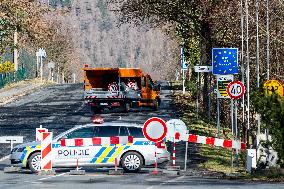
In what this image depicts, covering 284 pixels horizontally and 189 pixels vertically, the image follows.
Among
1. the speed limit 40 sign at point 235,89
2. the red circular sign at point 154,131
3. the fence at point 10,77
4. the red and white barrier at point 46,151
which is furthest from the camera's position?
the fence at point 10,77

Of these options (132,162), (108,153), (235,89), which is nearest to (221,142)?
(235,89)

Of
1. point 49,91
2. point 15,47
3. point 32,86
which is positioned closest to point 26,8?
point 15,47

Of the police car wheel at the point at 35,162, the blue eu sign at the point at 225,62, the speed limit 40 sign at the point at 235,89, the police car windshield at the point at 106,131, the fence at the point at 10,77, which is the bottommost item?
the police car wheel at the point at 35,162

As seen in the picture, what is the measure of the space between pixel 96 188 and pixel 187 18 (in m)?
30.1

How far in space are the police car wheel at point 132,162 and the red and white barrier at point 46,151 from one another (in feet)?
7.11

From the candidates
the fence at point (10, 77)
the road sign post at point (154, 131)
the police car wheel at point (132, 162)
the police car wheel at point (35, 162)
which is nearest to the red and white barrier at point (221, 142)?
the road sign post at point (154, 131)

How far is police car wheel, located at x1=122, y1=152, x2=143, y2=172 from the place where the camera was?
26.4m

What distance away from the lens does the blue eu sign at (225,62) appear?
29.1 meters

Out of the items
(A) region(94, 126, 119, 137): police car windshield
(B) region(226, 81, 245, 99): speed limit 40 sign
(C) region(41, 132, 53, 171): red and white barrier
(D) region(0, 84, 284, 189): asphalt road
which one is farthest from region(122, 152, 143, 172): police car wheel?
(B) region(226, 81, 245, 99): speed limit 40 sign

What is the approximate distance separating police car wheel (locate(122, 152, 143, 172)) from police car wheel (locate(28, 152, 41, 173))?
250 centimetres

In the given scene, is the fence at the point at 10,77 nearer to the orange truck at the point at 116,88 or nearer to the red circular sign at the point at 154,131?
the orange truck at the point at 116,88

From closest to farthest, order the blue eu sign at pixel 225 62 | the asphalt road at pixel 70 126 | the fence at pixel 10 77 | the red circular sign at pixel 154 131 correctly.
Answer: the asphalt road at pixel 70 126
the red circular sign at pixel 154 131
the blue eu sign at pixel 225 62
the fence at pixel 10 77

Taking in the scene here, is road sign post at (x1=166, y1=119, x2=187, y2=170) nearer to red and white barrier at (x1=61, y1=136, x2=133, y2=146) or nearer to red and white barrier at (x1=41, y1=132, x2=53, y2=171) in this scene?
red and white barrier at (x1=61, y1=136, x2=133, y2=146)

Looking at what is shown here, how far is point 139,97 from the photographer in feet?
174
